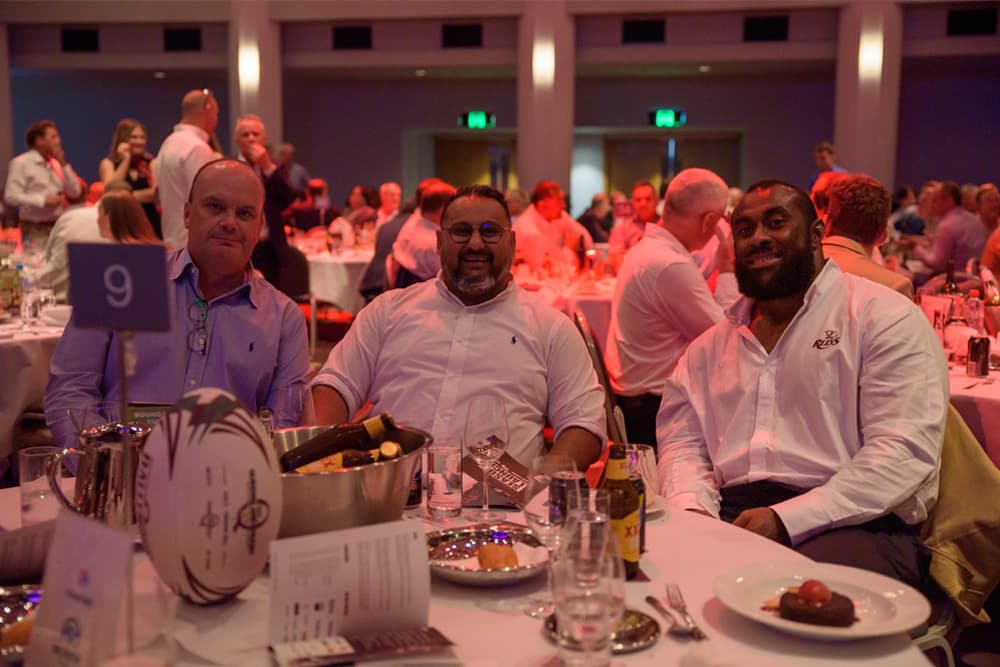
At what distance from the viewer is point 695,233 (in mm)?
4359

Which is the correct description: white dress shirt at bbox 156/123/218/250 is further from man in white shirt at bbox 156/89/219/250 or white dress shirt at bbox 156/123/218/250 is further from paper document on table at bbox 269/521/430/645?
paper document on table at bbox 269/521/430/645

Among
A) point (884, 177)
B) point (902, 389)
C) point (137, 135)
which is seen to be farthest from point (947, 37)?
point (902, 389)

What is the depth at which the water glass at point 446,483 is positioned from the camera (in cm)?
191

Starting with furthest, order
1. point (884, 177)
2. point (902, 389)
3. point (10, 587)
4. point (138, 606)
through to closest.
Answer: point (884, 177) → point (902, 389) → point (10, 587) → point (138, 606)

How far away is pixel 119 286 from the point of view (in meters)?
1.34

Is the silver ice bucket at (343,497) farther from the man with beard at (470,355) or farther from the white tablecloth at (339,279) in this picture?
the white tablecloth at (339,279)

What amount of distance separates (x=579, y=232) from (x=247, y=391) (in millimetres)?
6383

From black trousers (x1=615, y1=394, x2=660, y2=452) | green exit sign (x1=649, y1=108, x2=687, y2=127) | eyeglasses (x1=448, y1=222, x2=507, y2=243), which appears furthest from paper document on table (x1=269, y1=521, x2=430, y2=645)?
green exit sign (x1=649, y1=108, x2=687, y2=127)

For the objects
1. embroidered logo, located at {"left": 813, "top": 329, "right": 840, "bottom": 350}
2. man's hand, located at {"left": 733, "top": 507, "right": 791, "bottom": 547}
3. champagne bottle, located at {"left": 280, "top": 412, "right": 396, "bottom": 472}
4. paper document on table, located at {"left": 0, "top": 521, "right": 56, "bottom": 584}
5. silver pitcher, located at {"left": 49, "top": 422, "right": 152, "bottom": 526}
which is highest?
Result: embroidered logo, located at {"left": 813, "top": 329, "right": 840, "bottom": 350}

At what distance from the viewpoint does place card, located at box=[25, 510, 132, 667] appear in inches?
43.2

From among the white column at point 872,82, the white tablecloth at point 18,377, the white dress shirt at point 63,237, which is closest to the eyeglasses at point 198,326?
the white tablecloth at point 18,377

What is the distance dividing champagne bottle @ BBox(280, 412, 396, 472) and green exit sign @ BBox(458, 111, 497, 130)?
18.4m

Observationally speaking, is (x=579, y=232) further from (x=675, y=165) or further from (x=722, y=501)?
(x=675, y=165)

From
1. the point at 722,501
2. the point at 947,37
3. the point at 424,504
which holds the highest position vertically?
the point at 947,37
